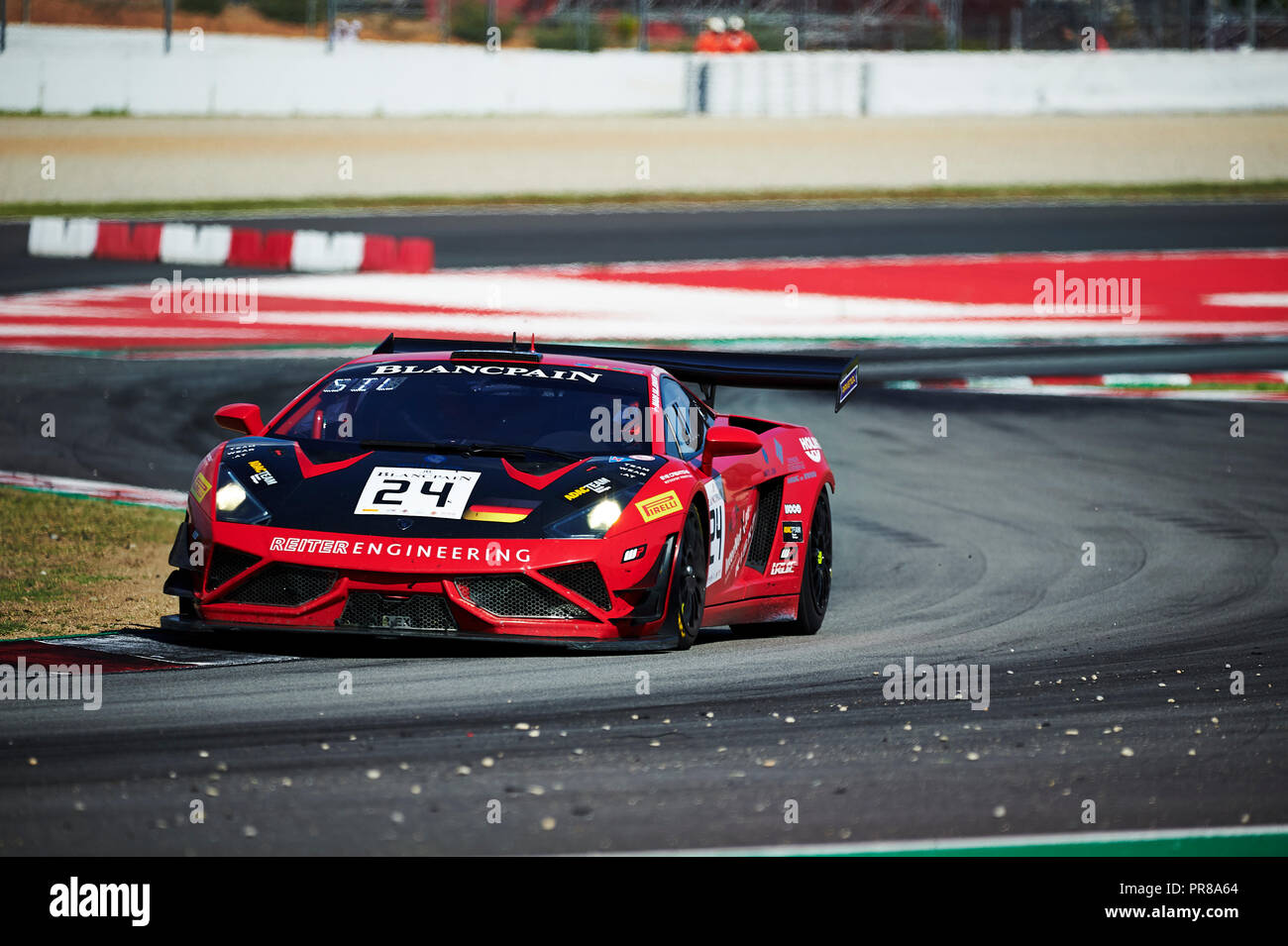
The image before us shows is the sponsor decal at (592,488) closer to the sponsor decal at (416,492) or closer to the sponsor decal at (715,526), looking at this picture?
the sponsor decal at (416,492)

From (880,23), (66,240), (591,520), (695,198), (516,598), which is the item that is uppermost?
(880,23)

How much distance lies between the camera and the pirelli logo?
8.22 metres

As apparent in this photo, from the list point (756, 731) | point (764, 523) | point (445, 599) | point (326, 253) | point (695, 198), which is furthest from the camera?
point (695, 198)

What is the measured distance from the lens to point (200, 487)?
838cm

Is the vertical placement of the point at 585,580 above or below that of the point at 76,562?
above

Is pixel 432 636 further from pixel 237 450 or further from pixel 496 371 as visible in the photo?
pixel 496 371

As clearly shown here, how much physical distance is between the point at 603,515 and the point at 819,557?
214cm

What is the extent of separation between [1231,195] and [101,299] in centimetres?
2167

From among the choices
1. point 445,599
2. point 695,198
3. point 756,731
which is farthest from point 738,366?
point 695,198

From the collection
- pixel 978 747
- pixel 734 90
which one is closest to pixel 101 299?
pixel 978 747

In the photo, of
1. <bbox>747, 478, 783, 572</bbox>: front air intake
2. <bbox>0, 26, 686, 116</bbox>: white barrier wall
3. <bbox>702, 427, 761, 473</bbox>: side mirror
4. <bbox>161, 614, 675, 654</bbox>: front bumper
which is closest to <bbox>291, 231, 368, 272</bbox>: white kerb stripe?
<bbox>0, 26, 686, 116</bbox>: white barrier wall

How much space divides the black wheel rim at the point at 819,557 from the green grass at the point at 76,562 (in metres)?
3.01

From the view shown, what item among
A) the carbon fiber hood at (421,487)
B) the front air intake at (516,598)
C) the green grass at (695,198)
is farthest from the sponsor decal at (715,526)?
the green grass at (695,198)

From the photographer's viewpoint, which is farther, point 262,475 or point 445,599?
point 262,475
